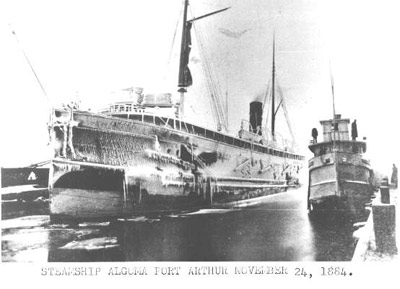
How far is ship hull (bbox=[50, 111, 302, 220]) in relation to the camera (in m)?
6.47

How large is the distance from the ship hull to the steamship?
0.8 inches

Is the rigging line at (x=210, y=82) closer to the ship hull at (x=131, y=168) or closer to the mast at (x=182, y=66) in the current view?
the mast at (x=182, y=66)

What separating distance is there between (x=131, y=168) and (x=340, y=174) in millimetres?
4747

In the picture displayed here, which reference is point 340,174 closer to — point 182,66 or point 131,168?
point 182,66

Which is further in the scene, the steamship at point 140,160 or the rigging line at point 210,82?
the rigging line at point 210,82

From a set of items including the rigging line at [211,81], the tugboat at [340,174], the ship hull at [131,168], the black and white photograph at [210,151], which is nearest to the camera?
the black and white photograph at [210,151]

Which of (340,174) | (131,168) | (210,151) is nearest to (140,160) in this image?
(131,168)

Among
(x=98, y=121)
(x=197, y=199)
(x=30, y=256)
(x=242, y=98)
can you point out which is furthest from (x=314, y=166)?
(x=30, y=256)

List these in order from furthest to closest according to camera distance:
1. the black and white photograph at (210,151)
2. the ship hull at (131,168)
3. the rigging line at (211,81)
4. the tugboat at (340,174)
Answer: the tugboat at (340,174)
the rigging line at (211,81)
the ship hull at (131,168)
the black and white photograph at (210,151)

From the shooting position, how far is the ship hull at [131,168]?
255 inches

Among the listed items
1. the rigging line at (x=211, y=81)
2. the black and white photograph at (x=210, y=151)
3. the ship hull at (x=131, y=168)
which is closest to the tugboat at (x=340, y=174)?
the black and white photograph at (x=210, y=151)

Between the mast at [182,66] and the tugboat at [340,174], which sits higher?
the mast at [182,66]

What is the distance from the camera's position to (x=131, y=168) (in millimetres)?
6844

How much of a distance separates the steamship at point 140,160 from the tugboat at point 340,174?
837mm
